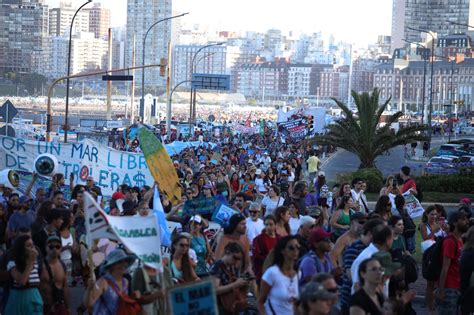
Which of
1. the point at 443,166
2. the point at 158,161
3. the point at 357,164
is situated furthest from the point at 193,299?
the point at 357,164

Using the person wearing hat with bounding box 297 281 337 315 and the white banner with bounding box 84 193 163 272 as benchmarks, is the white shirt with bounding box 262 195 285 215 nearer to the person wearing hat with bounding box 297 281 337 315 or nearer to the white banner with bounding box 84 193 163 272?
the white banner with bounding box 84 193 163 272

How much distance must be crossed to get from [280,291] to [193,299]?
921mm

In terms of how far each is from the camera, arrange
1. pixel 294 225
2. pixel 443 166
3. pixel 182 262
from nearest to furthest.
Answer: pixel 182 262, pixel 294 225, pixel 443 166

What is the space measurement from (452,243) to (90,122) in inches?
1631

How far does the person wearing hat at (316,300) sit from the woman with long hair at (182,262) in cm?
244

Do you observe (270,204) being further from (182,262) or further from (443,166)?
(443,166)

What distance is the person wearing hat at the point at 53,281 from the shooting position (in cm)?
902

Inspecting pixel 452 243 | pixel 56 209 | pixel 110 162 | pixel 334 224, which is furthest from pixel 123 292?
pixel 110 162

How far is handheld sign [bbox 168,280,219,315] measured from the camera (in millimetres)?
7621

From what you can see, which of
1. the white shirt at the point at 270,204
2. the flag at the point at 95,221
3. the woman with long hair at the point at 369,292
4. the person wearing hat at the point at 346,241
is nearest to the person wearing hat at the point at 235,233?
the person wearing hat at the point at 346,241

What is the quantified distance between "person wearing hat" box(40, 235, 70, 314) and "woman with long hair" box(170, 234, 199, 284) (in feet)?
2.76

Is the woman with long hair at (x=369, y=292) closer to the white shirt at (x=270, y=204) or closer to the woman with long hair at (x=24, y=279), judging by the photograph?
the woman with long hair at (x=24, y=279)

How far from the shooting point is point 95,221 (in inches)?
323

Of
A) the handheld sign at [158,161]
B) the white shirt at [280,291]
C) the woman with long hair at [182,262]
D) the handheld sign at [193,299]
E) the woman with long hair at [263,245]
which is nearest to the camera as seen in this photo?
the handheld sign at [193,299]
